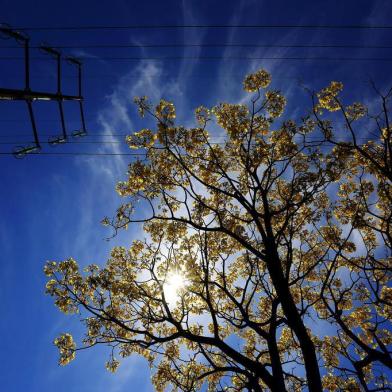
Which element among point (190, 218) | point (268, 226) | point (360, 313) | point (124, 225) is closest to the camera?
point (268, 226)

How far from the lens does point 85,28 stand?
11828 millimetres

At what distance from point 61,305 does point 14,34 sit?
11016mm

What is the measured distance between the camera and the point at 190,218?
13.8 meters

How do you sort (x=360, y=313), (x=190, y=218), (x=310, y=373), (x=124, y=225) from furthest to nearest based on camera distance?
(x=360, y=313) → (x=124, y=225) → (x=190, y=218) → (x=310, y=373)

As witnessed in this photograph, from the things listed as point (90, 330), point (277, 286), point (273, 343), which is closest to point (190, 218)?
point (277, 286)

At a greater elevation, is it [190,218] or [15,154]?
[15,154]

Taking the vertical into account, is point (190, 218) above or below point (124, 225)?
below

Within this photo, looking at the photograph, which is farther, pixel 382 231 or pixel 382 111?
pixel 382 231

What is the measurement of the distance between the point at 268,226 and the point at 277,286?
245 centimetres

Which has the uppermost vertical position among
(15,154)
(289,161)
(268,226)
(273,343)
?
(15,154)

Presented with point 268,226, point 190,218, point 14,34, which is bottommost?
point 268,226

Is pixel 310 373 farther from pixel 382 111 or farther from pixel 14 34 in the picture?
pixel 14 34

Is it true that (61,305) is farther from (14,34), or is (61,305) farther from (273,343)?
(14,34)

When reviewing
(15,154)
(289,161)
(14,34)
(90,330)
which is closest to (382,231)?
(289,161)
